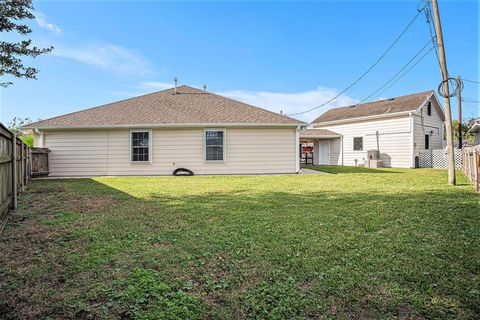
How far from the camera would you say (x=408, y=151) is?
18.2 metres

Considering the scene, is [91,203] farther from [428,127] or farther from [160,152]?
[428,127]

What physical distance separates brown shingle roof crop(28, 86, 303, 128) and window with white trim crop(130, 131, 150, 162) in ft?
2.03

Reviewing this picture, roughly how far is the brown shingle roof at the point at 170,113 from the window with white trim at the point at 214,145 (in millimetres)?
581

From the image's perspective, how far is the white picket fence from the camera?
56.2 feet

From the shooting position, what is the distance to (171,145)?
12508mm

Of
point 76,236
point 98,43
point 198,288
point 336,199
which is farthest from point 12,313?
point 98,43

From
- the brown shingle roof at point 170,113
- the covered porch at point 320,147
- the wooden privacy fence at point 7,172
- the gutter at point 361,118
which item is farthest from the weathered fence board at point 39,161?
the gutter at point 361,118

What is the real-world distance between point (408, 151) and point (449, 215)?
1569 centimetres

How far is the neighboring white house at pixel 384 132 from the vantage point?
60.3ft

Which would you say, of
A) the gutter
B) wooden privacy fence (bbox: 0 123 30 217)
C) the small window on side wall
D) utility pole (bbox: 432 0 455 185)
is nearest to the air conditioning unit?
the small window on side wall

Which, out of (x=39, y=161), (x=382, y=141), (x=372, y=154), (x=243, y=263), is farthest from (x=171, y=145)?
(x=382, y=141)

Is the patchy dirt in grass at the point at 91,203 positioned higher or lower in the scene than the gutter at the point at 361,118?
lower

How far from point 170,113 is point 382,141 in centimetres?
1512

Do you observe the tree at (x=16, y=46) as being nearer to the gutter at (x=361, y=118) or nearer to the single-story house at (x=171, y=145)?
the single-story house at (x=171, y=145)
